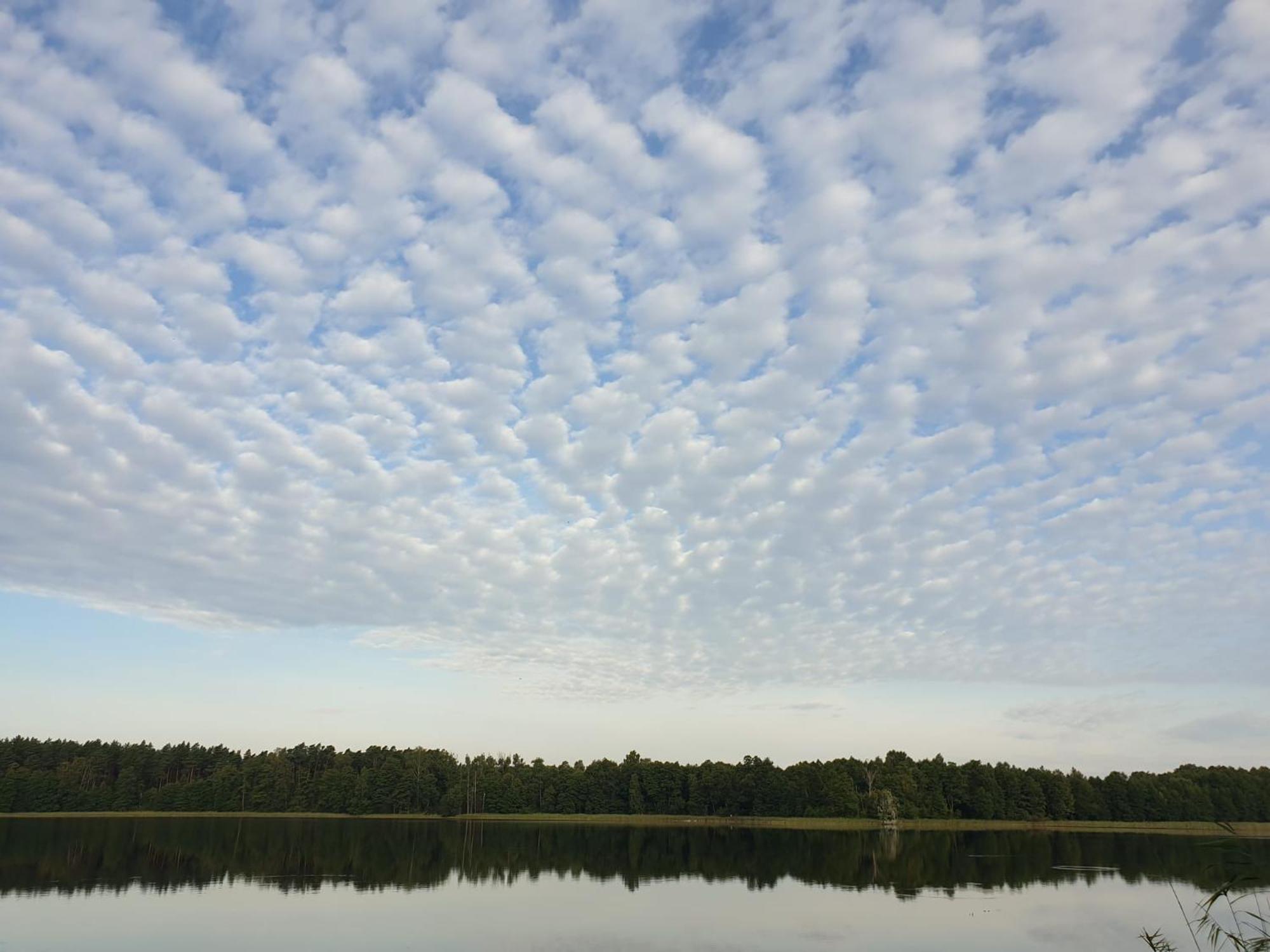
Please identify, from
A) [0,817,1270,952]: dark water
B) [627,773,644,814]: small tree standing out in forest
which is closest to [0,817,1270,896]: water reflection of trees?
[0,817,1270,952]: dark water

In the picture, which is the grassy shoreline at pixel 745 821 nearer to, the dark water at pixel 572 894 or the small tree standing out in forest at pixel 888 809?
the small tree standing out in forest at pixel 888 809

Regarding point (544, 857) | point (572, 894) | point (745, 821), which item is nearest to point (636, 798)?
point (745, 821)

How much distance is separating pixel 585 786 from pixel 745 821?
29.5m

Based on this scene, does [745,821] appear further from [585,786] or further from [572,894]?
[572,894]

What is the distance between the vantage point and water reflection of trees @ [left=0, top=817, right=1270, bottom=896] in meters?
52.0

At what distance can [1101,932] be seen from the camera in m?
37.6

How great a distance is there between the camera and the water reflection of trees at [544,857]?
5203 cm

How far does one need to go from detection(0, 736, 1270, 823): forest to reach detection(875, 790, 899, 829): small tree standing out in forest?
33 centimetres

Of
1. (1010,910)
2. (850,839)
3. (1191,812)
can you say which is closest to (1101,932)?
(1010,910)

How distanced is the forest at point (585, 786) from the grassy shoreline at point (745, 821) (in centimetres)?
133

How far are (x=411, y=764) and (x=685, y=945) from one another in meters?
130

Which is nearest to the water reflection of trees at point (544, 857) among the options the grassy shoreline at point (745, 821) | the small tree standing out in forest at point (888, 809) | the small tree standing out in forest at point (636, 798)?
the small tree standing out in forest at point (888, 809)

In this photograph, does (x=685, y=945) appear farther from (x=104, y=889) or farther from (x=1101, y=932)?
(x=104, y=889)

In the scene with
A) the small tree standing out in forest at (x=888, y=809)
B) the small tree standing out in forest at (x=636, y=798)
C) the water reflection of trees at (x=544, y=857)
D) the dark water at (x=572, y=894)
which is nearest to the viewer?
the dark water at (x=572, y=894)
